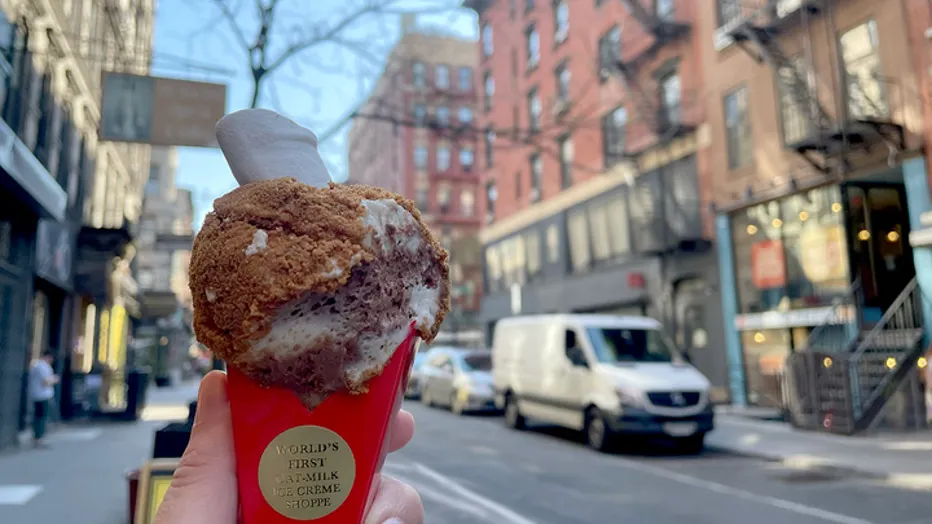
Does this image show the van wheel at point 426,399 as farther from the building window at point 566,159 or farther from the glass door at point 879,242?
the glass door at point 879,242

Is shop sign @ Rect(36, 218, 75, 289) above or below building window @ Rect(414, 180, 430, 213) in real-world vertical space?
below

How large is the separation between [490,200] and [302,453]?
3465 centimetres

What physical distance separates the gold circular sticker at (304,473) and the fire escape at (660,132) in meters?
18.6

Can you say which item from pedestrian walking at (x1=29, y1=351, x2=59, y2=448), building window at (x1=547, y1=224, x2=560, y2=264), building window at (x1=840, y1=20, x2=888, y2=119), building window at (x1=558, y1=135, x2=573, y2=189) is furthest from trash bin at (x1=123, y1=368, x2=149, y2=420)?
building window at (x1=558, y1=135, x2=573, y2=189)

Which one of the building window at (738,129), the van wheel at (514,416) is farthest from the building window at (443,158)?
the van wheel at (514,416)

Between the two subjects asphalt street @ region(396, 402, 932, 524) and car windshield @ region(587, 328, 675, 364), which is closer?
asphalt street @ region(396, 402, 932, 524)

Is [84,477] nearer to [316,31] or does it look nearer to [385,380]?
[316,31]

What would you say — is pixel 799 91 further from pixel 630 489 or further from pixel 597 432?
pixel 630 489

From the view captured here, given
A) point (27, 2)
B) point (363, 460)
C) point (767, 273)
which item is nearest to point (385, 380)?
point (363, 460)

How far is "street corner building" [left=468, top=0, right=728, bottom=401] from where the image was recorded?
1988 cm

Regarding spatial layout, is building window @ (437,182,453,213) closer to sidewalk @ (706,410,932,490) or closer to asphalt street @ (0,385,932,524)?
sidewalk @ (706,410,932,490)

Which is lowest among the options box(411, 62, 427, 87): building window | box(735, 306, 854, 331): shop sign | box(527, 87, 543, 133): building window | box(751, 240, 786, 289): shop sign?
box(735, 306, 854, 331): shop sign

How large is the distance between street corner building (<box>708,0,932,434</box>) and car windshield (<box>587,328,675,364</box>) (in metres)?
3.30

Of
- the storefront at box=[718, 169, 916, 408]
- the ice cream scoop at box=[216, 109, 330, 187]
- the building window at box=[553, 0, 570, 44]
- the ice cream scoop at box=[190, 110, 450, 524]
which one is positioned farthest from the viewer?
the building window at box=[553, 0, 570, 44]
